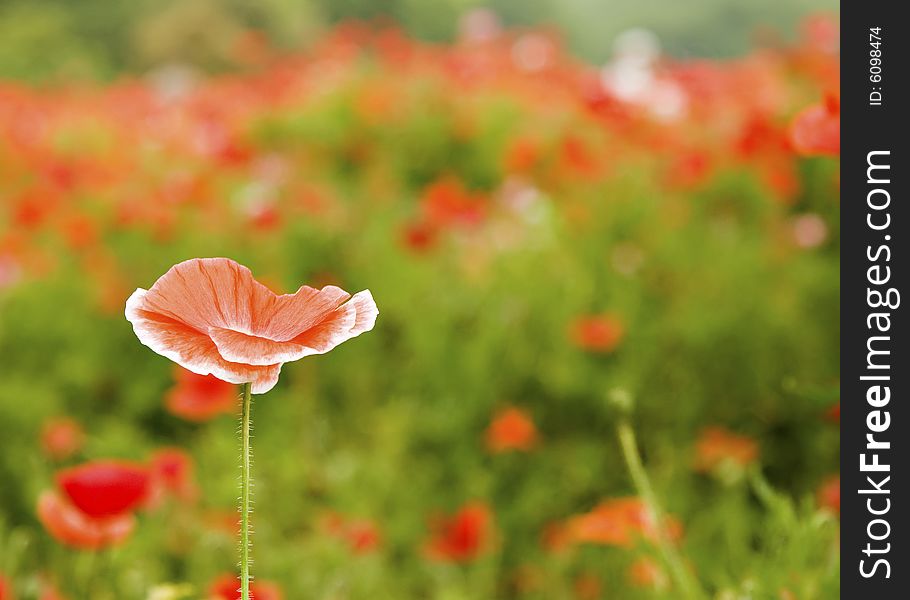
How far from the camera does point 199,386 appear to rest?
1536 mm

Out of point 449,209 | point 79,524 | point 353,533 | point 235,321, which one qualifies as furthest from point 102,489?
point 449,209

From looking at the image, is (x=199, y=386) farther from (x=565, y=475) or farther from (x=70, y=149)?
(x=70, y=149)

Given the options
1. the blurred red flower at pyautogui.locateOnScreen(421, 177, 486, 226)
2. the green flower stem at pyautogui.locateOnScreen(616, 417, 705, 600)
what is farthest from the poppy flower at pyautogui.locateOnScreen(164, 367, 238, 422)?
the blurred red flower at pyautogui.locateOnScreen(421, 177, 486, 226)

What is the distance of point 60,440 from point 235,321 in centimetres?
138

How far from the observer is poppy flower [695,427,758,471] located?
1.95 meters

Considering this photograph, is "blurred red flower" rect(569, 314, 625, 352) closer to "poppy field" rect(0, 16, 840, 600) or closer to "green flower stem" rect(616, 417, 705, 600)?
"poppy field" rect(0, 16, 840, 600)

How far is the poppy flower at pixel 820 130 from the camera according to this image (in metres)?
0.85

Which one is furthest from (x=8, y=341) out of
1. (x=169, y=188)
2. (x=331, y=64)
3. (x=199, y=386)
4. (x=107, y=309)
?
(x=331, y=64)

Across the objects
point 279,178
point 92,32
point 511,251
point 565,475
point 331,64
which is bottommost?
point 565,475

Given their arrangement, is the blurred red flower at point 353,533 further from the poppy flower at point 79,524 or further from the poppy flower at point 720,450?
the poppy flower at point 720,450

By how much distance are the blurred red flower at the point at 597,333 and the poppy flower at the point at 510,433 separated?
193mm

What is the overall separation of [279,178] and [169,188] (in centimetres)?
59

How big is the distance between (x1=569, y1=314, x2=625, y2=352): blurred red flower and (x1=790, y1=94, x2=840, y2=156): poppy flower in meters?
1.08
